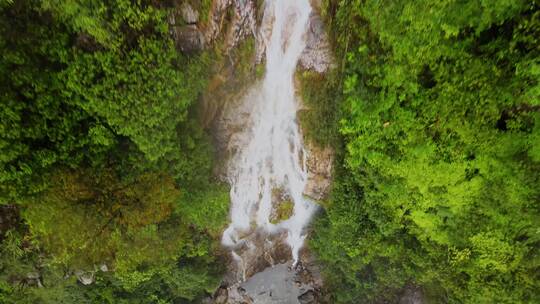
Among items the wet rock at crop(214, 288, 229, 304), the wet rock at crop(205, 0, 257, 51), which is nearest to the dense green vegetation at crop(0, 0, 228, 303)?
the wet rock at crop(205, 0, 257, 51)

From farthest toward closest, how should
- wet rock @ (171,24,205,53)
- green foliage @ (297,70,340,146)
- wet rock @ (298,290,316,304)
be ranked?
wet rock @ (298,290,316,304) < green foliage @ (297,70,340,146) < wet rock @ (171,24,205,53)

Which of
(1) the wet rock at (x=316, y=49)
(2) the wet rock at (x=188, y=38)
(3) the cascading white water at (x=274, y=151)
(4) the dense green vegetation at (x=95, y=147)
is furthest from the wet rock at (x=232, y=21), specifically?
(1) the wet rock at (x=316, y=49)

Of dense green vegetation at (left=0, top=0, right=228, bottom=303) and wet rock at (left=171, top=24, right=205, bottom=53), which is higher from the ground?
wet rock at (left=171, top=24, right=205, bottom=53)

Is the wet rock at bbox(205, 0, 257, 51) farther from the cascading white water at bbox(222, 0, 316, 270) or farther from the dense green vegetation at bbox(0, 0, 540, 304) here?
the cascading white water at bbox(222, 0, 316, 270)

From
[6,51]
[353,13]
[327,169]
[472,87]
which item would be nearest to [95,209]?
[6,51]

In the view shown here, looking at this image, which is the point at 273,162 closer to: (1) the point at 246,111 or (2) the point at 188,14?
(1) the point at 246,111

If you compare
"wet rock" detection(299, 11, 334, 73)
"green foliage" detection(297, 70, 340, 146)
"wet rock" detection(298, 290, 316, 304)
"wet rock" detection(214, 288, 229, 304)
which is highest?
"wet rock" detection(299, 11, 334, 73)

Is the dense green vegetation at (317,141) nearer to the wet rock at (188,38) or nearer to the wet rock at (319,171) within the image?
the wet rock at (188,38)
